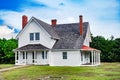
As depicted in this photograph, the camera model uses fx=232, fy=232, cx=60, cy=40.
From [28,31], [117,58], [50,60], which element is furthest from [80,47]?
[117,58]

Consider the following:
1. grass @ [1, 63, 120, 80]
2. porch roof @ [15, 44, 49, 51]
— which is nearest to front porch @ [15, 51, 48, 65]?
porch roof @ [15, 44, 49, 51]

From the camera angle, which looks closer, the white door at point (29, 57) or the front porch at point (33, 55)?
the front porch at point (33, 55)

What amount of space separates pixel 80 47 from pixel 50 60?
5412mm

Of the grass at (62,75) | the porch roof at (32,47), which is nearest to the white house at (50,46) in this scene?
the porch roof at (32,47)

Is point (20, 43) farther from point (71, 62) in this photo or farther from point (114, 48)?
point (114, 48)

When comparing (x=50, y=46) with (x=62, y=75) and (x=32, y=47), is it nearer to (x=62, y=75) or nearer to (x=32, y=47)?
(x=32, y=47)

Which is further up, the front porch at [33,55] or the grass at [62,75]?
the front porch at [33,55]

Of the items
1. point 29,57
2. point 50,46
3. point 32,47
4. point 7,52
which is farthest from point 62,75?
point 7,52

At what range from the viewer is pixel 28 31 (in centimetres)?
4022

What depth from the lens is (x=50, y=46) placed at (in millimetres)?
38344

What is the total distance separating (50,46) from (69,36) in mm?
4088

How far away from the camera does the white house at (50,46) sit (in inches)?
1454

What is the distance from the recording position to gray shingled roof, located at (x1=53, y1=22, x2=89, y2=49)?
123ft

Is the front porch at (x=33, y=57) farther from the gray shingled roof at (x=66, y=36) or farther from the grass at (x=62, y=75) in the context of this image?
the grass at (x=62, y=75)
